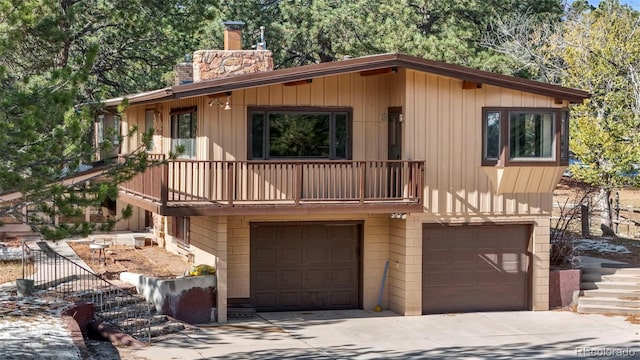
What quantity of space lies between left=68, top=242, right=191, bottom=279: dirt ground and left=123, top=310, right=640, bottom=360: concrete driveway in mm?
2945

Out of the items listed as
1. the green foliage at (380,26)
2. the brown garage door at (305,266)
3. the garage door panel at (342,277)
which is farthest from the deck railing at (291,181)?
the green foliage at (380,26)

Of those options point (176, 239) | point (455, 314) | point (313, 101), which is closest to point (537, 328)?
point (455, 314)

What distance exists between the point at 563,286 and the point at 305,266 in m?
6.25

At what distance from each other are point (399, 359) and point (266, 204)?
497 cm

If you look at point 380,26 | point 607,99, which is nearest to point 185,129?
point 607,99

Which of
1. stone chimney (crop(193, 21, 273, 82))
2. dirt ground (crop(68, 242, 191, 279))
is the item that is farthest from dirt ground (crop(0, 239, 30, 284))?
stone chimney (crop(193, 21, 273, 82))

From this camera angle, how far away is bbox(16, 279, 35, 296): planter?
19.1 metres

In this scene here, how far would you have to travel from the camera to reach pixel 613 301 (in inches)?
843

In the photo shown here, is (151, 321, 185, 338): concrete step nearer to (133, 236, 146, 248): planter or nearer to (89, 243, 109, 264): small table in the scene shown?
(89, 243, 109, 264): small table

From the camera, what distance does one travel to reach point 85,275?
67.5 ft

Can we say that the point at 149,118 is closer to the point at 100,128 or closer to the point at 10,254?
the point at 10,254

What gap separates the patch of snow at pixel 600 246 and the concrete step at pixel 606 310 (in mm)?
5036

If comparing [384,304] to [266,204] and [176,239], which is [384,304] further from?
[176,239]

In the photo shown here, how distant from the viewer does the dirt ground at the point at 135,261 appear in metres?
21.9
